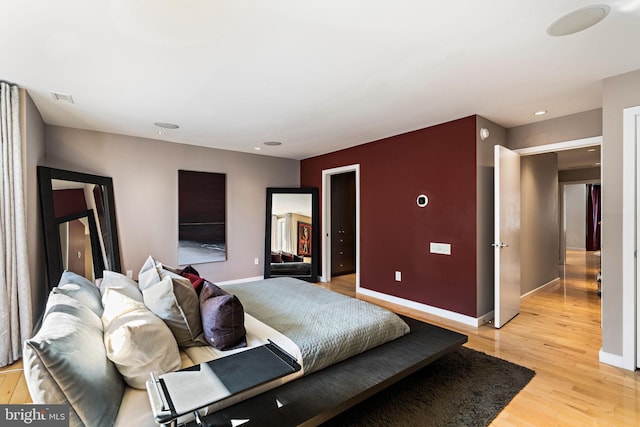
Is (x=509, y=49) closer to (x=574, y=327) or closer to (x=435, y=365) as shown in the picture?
(x=435, y=365)

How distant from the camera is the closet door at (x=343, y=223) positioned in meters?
6.09

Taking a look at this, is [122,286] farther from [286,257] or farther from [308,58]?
[286,257]

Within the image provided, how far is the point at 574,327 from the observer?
3.40 meters

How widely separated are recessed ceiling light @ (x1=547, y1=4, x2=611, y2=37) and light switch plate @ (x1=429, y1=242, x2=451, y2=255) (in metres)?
2.42

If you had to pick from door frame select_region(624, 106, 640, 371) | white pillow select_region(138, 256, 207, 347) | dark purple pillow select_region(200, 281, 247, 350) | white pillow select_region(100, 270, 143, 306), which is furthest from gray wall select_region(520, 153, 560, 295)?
white pillow select_region(100, 270, 143, 306)

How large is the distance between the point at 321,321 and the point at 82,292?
156cm

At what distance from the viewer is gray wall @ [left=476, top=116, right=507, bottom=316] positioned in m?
3.53

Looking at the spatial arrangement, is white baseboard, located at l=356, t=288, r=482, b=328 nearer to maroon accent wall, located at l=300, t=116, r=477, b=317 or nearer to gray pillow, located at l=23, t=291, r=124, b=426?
maroon accent wall, located at l=300, t=116, r=477, b=317

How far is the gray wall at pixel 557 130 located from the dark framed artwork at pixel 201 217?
14.7ft

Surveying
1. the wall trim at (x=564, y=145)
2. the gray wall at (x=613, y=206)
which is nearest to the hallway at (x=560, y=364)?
the gray wall at (x=613, y=206)

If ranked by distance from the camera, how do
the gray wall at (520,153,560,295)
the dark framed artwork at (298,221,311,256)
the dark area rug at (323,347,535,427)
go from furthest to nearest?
1. the dark framed artwork at (298,221,311,256)
2. the gray wall at (520,153,560,295)
3. the dark area rug at (323,347,535,427)

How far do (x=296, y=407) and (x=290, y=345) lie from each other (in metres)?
0.37

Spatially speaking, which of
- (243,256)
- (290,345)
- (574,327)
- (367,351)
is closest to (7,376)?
(290,345)

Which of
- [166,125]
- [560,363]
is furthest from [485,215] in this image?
[166,125]
